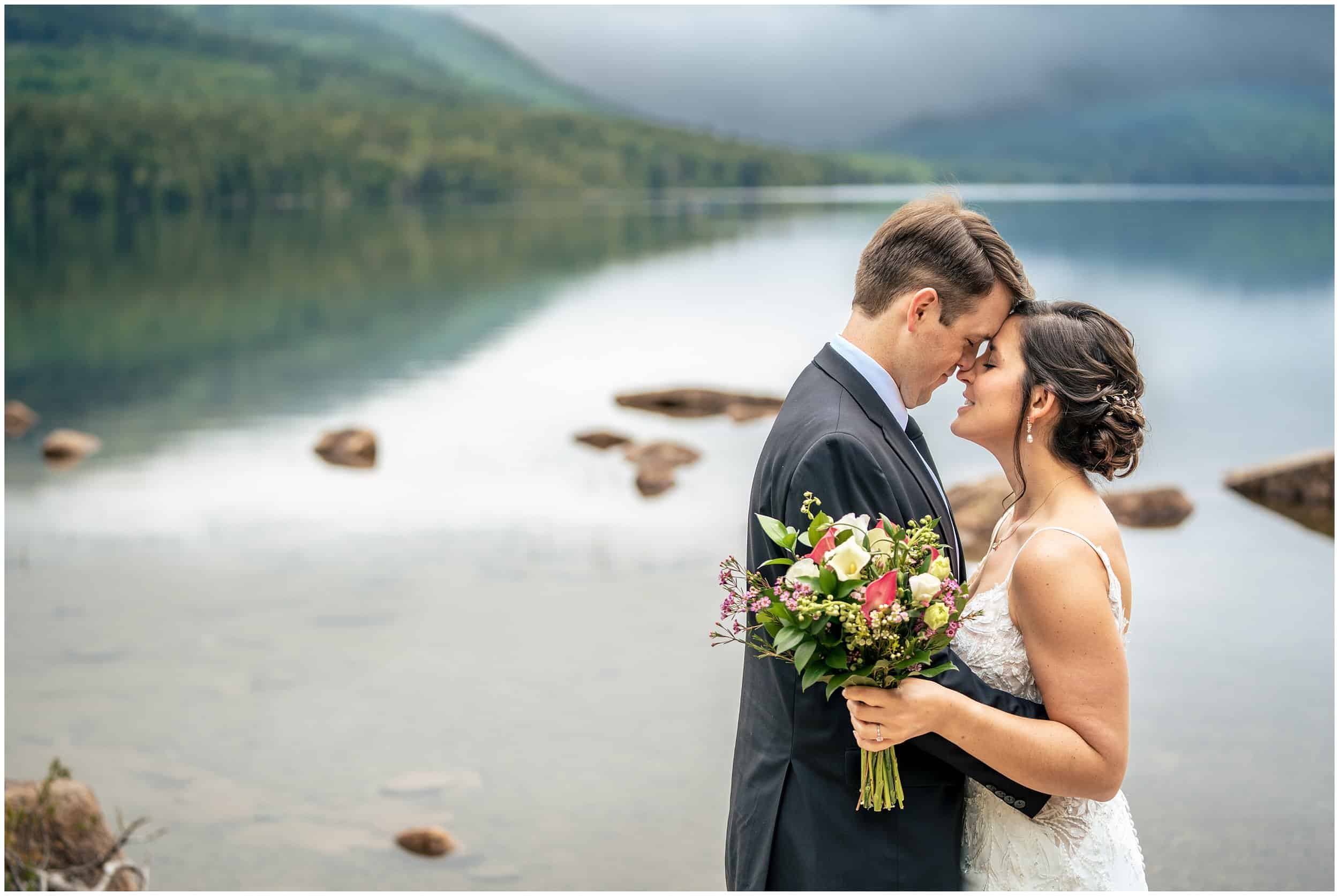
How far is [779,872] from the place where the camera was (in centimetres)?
349

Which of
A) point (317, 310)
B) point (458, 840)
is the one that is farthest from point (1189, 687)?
point (317, 310)

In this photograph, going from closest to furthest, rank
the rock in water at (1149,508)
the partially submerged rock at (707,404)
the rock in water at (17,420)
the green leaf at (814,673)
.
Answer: the green leaf at (814,673) → the rock in water at (1149,508) → the rock in water at (17,420) → the partially submerged rock at (707,404)

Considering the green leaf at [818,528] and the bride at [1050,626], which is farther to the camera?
the bride at [1050,626]

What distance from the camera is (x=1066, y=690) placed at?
337cm

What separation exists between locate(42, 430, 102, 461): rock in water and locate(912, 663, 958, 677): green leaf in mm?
18429

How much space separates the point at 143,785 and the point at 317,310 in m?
37.7

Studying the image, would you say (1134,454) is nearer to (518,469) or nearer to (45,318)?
(518,469)

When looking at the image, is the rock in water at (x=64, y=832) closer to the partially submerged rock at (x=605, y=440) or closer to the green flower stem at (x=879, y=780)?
the green flower stem at (x=879, y=780)

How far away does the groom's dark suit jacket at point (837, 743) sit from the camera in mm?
3299

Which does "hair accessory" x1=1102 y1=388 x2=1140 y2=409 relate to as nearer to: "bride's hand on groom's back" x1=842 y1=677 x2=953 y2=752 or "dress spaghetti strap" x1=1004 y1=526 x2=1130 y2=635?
"dress spaghetti strap" x1=1004 y1=526 x2=1130 y2=635

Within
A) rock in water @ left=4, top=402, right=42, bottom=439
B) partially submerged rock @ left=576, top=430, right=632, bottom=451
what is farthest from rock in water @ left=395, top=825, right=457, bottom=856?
rock in water @ left=4, top=402, right=42, bottom=439

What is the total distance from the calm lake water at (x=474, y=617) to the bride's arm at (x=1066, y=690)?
436cm

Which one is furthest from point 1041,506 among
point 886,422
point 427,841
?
point 427,841

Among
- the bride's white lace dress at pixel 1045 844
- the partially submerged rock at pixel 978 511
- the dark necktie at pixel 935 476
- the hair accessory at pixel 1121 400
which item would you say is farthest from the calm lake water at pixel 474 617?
the hair accessory at pixel 1121 400
